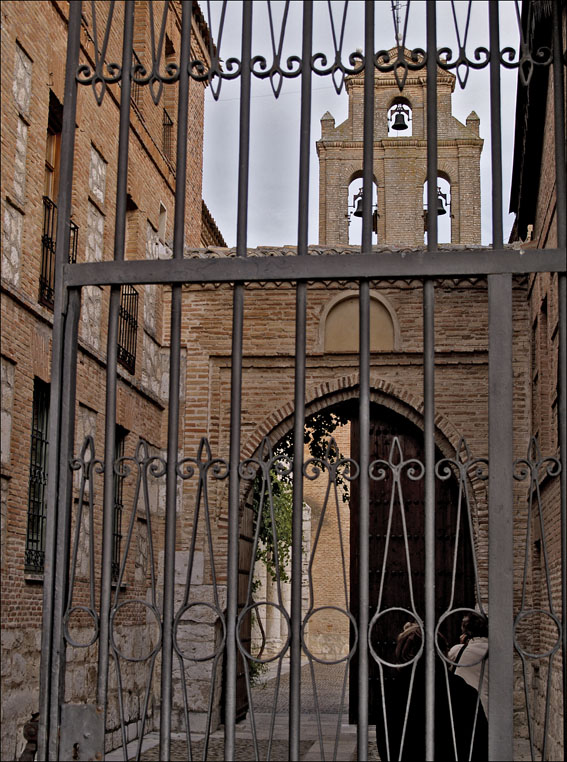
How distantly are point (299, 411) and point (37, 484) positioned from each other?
6309 millimetres

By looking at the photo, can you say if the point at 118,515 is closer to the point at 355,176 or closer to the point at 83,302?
the point at 83,302

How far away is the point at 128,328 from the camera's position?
12.7 metres

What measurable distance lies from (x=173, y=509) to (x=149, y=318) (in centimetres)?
974

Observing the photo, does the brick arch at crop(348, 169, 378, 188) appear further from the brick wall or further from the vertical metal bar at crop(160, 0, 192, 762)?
the vertical metal bar at crop(160, 0, 192, 762)

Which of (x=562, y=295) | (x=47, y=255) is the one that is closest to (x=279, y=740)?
(x=47, y=255)

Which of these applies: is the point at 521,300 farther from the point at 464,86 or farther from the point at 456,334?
the point at 464,86

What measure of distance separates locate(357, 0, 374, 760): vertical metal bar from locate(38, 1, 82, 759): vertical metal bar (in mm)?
1138

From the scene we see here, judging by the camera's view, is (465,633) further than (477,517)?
No

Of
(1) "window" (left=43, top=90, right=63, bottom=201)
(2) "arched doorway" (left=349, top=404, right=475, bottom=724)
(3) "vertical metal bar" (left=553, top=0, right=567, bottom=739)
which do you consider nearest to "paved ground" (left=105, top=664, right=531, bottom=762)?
(2) "arched doorway" (left=349, top=404, right=475, bottom=724)

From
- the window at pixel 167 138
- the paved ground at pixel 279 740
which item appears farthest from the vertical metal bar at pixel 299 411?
the window at pixel 167 138

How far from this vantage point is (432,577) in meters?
3.79

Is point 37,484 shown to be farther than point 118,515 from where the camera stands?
No

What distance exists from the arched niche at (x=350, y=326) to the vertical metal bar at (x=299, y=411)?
30.0 feet

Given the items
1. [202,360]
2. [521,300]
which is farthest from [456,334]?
[202,360]
